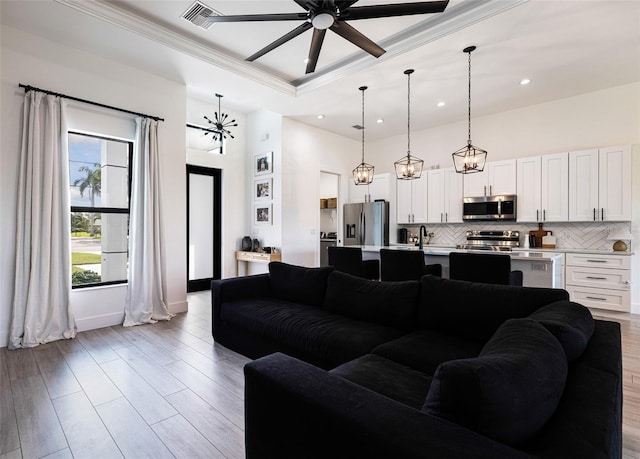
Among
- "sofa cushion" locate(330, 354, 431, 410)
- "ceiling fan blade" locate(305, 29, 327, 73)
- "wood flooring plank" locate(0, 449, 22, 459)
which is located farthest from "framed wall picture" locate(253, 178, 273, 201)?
"wood flooring plank" locate(0, 449, 22, 459)

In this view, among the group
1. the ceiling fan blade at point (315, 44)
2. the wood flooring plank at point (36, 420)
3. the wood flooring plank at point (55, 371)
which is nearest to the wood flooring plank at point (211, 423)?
the wood flooring plank at point (36, 420)

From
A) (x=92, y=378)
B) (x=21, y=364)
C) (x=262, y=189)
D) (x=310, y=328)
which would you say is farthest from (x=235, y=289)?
(x=262, y=189)

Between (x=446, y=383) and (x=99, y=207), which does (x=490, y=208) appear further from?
(x=99, y=207)

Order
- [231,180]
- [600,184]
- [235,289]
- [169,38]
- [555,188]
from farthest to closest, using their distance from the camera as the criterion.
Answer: [231,180] < [555,188] < [600,184] < [169,38] < [235,289]

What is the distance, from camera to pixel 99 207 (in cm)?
396

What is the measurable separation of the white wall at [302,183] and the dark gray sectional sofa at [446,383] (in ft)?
12.0

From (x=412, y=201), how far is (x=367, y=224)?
105 cm

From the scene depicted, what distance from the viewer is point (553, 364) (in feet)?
3.17

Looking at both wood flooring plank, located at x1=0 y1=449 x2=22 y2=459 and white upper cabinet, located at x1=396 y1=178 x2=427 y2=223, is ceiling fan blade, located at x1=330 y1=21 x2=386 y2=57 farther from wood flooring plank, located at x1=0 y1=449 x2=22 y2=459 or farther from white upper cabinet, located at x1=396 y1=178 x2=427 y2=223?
white upper cabinet, located at x1=396 y1=178 x2=427 y2=223

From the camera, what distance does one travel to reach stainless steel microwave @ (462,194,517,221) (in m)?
5.27

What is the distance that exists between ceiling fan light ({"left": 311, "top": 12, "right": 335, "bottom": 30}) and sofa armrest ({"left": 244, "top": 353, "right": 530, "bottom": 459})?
250 cm

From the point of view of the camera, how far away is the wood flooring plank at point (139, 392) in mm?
2055

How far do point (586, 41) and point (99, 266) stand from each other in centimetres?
637

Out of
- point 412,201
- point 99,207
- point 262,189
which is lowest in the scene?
point 99,207
